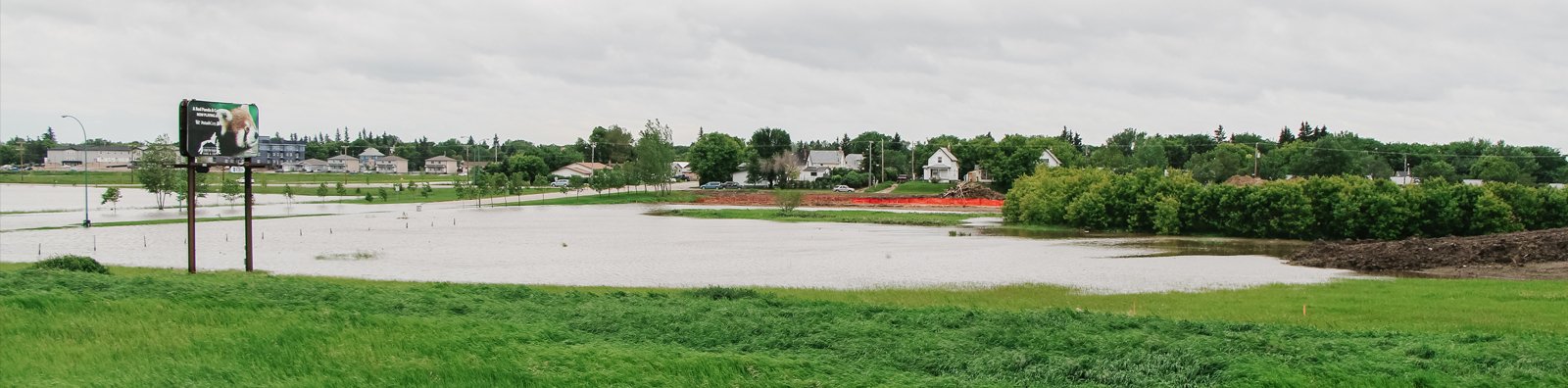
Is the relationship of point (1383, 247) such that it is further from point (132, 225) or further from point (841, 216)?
point (132, 225)

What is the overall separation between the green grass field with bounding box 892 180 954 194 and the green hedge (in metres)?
53.3

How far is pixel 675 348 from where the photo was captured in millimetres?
10891

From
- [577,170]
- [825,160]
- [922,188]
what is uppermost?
[825,160]

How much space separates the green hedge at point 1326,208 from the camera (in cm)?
4856

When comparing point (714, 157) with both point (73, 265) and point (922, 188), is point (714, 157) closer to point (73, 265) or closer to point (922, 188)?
point (922, 188)

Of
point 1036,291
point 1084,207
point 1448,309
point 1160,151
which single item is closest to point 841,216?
point 1084,207

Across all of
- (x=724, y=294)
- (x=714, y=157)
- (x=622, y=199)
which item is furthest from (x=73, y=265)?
(x=714, y=157)

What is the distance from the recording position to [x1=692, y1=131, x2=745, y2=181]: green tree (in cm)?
13112

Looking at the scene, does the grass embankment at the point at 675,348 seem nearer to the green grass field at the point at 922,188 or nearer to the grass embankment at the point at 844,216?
the grass embankment at the point at 844,216


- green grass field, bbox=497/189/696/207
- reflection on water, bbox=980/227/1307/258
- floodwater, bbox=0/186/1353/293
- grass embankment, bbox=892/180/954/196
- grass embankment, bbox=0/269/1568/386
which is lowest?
reflection on water, bbox=980/227/1307/258

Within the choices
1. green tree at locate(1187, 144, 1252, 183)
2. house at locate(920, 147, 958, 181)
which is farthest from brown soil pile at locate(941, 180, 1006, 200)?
house at locate(920, 147, 958, 181)

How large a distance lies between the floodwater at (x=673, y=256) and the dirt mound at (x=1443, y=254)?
6.32ft

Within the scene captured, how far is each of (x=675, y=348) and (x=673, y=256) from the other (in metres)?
25.1

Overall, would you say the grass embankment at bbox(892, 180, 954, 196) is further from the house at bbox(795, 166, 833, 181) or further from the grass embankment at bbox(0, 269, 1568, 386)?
the grass embankment at bbox(0, 269, 1568, 386)
